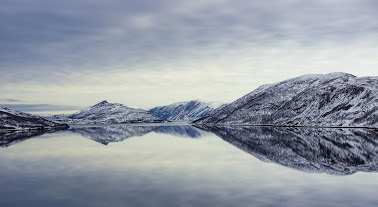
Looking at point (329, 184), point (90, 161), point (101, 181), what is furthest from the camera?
point (90, 161)

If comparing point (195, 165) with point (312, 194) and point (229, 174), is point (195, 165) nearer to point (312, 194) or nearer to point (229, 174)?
point (229, 174)

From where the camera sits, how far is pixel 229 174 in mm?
69688

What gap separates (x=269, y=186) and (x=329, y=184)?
287 inches

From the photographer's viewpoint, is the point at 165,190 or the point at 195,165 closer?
the point at 165,190

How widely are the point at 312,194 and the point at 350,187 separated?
732cm

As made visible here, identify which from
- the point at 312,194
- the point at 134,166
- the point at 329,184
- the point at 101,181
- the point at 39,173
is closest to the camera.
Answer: the point at 312,194

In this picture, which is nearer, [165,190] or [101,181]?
[165,190]

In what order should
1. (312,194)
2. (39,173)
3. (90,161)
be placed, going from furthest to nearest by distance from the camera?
(90,161) < (39,173) < (312,194)

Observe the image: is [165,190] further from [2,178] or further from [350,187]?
[2,178]

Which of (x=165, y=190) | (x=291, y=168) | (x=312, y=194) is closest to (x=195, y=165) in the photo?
(x=291, y=168)

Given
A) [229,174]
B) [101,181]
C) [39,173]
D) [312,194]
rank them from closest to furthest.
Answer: [312,194]
[101,181]
[229,174]
[39,173]

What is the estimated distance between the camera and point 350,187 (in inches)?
2164

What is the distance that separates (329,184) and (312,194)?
27.5ft

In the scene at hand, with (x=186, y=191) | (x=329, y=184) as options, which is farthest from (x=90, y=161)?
(x=329, y=184)
